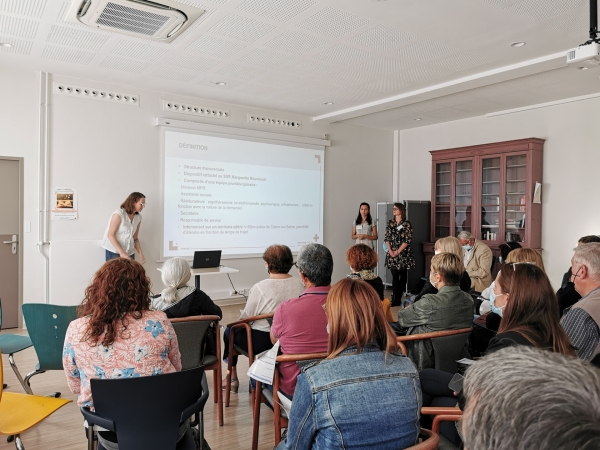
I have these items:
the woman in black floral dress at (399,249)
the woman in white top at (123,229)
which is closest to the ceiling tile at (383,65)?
the woman in black floral dress at (399,249)

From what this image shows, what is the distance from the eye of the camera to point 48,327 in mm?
2629

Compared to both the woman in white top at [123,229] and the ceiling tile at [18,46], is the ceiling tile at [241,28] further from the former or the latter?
the woman in white top at [123,229]

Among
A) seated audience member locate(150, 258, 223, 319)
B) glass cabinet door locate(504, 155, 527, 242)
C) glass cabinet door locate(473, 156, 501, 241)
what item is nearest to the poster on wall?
seated audience member locate(150, 258, 223, 319)

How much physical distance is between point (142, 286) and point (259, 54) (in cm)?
332

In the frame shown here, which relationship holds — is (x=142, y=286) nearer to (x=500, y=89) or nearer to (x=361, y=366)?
Answer: (x=361, y=366)

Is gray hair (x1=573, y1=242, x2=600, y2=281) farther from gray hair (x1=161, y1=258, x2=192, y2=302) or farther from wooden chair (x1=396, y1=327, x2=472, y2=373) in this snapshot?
gray hair (x1=161, y1=258, x2=192, y2=302)

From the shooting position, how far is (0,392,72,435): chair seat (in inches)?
71.9

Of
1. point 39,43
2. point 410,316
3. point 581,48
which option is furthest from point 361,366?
point 39,43

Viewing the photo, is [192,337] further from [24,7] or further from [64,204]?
[64,204]

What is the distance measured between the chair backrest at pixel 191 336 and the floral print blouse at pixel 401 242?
186 inches

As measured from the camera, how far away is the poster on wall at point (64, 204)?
5355 millimetres

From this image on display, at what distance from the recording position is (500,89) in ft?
18.7

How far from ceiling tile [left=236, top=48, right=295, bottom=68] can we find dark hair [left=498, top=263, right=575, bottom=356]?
343 cm

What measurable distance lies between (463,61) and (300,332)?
373 cm
